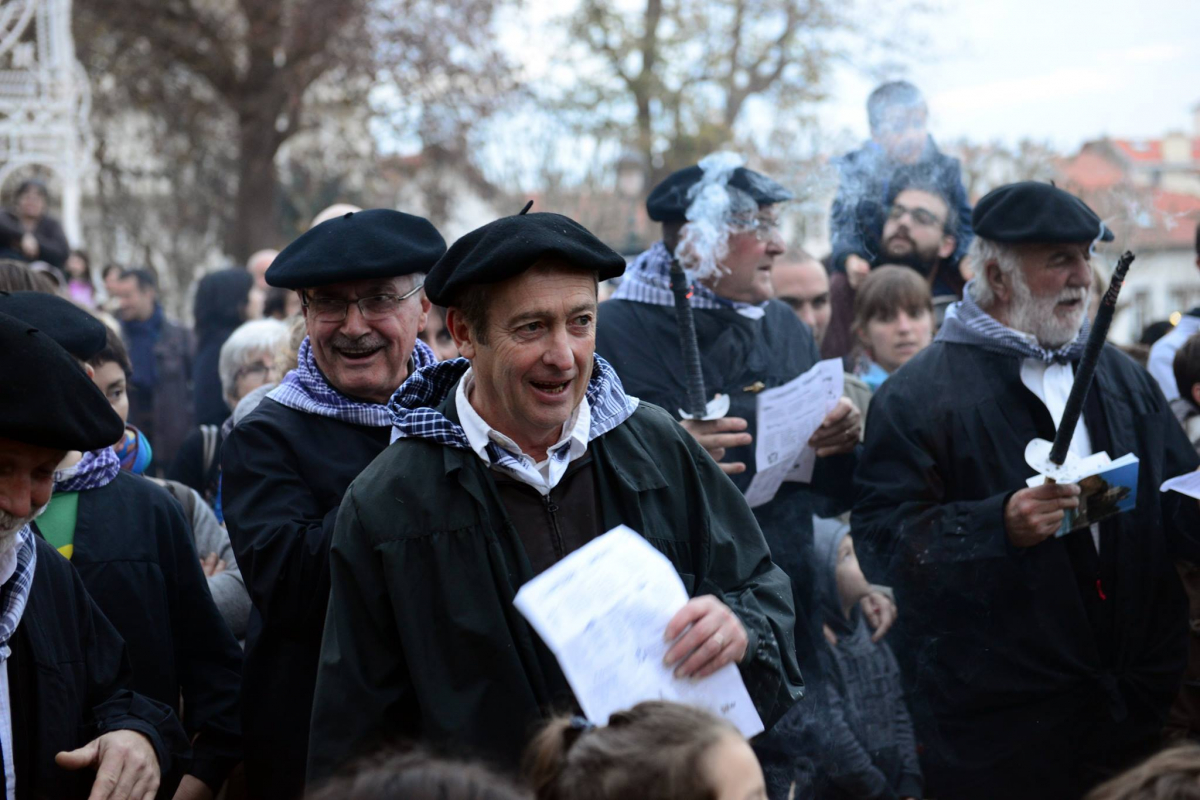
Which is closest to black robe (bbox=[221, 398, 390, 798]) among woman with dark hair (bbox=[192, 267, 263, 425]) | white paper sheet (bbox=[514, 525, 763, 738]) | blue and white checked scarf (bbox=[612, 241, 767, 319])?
white paper sheet (bbox=[514, 525, 763, 738])

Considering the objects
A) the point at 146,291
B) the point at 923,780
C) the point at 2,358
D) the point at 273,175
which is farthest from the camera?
the point at 273,175

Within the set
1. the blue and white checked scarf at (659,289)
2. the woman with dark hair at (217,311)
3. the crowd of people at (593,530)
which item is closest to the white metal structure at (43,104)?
the woman with dark hair at (217,311)

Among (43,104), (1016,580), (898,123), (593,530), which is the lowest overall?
(1016,580)

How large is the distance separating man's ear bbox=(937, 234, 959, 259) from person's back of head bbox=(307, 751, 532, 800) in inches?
170

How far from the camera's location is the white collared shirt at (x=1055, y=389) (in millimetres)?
3781

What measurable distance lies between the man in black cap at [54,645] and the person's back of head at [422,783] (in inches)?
42.4

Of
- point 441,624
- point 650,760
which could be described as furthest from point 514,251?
point 650,760

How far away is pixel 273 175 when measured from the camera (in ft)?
60.3

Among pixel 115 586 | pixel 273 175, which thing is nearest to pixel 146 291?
pixel 115 586

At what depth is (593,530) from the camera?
8.32ft

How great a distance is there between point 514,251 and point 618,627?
2.54 ft

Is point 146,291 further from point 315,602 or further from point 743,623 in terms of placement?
point 743,623

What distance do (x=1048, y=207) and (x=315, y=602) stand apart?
2.58 meters

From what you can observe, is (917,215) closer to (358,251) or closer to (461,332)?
(358,251)
